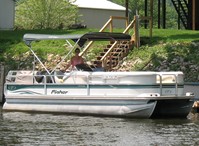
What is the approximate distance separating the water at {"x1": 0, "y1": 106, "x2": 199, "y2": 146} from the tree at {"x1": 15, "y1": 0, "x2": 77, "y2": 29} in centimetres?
2799

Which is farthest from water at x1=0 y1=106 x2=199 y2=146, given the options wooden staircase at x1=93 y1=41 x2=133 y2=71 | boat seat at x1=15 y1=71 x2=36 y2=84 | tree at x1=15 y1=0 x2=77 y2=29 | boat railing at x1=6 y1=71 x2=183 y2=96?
tree at x1=15 y1=0 x2=77 y2=29

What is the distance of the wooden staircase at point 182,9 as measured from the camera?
51906mm

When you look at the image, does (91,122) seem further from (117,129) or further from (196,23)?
(196,23)

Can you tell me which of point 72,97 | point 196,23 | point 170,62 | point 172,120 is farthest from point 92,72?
point 196,23

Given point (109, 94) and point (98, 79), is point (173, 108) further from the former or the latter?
point (98, 79)

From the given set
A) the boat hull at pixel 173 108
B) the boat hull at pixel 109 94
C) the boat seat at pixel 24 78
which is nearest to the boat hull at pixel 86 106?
the boat hull at pixel 109 94

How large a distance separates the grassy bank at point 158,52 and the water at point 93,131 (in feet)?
21.8

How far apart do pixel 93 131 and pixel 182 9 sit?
30.7m

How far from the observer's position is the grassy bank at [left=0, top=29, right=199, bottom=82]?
111ft

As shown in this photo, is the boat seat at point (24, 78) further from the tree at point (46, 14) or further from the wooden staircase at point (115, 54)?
the tree at point (46, 14)

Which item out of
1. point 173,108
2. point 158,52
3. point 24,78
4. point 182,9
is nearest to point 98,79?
point 173,108

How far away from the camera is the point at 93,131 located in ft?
74.1

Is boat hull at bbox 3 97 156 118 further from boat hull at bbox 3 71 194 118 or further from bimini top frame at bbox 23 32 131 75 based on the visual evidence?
bimini top frame at bbox 23 32 131 75

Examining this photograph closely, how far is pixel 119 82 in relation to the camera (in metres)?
26.5
